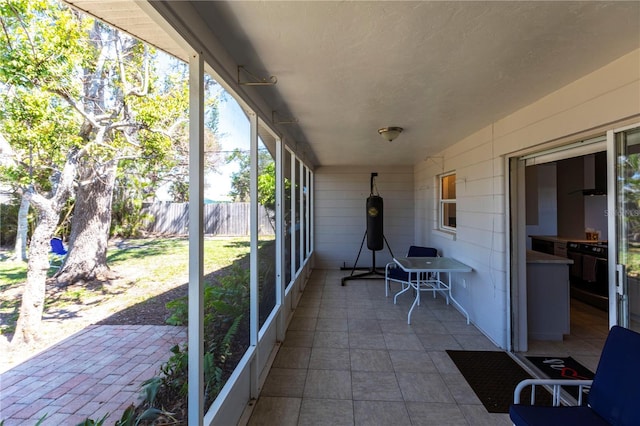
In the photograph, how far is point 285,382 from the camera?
230cm

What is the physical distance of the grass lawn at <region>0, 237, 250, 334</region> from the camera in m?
0.68

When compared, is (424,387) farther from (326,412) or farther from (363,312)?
(363,312)

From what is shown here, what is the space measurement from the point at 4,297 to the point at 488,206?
3.66 m

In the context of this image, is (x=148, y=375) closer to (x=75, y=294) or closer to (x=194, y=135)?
(x=75, y=294)

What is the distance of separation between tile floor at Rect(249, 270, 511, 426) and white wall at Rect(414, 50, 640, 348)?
488 millimetres

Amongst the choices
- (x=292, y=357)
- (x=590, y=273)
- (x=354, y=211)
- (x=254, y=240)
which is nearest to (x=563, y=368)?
(x=590, y=273)

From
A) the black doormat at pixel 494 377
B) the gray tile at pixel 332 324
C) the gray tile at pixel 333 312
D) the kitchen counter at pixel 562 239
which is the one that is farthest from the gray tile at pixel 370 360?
the kitchen counter at pixel 562 239

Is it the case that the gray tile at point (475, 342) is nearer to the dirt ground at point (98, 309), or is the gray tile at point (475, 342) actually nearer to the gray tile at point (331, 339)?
the gray tile at point (331, 339)

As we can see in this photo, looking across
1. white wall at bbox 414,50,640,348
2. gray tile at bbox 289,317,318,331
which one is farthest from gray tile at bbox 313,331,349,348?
white wall at bbox 414,50,640,348

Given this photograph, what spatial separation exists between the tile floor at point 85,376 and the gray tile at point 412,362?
1.99 metres

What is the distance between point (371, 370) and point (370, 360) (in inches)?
6.4

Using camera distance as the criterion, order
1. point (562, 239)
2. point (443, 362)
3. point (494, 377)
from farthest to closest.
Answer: point (562, 239) → point (443, 362) → point (494, 377)

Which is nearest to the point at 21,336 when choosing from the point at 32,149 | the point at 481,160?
the point at 32,149

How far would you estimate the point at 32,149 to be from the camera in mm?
749
